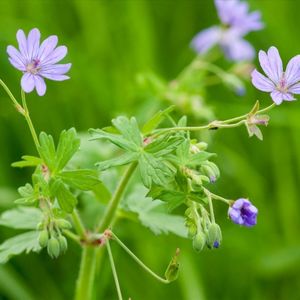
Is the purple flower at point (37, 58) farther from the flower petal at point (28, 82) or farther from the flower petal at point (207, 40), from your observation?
the flower petal at point (207, 40)

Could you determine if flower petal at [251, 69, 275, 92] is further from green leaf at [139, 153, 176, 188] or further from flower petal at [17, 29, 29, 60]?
flower petal at [17, 29, 29, 60]

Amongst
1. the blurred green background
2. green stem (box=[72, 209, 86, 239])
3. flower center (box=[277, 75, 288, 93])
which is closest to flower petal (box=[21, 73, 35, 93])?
green stem (box=[72, 209, 86, 239])

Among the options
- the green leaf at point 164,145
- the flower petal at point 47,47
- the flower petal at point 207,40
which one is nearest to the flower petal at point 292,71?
the green leaf at point 164,145

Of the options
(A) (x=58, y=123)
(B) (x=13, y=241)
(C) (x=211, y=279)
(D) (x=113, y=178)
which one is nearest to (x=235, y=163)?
(C) (x=211, y=279)

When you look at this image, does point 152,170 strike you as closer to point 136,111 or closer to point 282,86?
point 282,86

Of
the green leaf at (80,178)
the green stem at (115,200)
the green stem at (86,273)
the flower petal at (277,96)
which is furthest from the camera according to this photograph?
the green stem at (86,273)

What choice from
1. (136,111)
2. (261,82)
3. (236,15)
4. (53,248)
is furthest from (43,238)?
(236,15)
